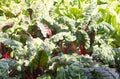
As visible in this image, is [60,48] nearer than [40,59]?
No

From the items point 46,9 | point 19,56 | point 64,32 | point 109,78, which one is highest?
point 46,9

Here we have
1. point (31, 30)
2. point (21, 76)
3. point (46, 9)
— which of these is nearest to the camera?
point (21, 76)

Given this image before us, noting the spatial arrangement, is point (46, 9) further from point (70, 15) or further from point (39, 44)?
point (39, 44)

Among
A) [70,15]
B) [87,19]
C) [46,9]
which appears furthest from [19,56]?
[70,15]

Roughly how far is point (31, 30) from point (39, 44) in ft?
1.41

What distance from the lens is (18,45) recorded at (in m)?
2.61

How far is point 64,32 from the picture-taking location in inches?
106

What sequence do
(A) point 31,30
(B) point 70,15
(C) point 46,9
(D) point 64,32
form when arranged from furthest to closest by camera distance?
(B) point 70,15 → (C) point 46,9 → (A) point 31,30 → (D) point 64,32

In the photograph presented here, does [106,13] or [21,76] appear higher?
[106,13]

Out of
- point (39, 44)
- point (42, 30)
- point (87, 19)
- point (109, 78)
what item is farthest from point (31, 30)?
point (109, 78)

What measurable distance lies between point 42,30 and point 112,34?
2.68ft

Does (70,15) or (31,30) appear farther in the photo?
(70,15)

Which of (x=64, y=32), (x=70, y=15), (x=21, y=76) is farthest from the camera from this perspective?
(x=70, y=15)

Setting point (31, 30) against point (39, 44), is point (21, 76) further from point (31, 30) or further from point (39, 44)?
point (31, 30)
